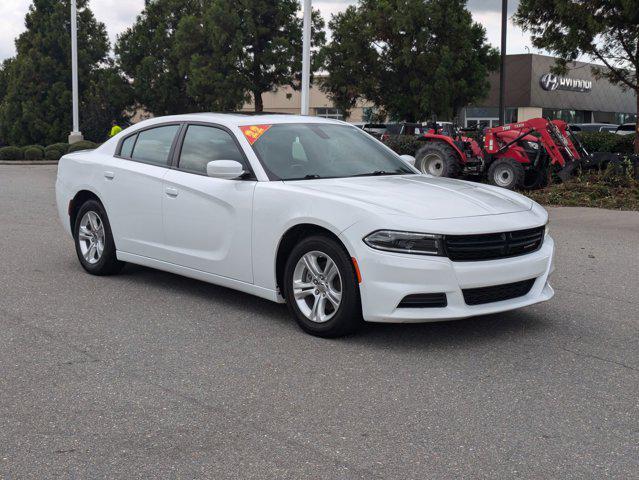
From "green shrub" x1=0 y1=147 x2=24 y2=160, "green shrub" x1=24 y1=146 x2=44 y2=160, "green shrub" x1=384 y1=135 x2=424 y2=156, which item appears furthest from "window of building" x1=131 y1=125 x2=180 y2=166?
"green shrub" x1=0 y1=147 x2=24 y2=160

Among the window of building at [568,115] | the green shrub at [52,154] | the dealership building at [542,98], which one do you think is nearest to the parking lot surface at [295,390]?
the green shrub at [52,154]

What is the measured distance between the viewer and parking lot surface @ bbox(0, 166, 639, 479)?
3822 millimetres

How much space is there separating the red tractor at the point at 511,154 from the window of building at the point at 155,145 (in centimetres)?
1094

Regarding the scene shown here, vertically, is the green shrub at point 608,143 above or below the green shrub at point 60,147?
above

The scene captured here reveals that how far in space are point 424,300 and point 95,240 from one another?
3882 mm

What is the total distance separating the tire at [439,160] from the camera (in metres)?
17.9

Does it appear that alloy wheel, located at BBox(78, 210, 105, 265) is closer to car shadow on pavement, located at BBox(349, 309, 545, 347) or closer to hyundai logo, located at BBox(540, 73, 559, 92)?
car shadow on pavement, located at BBox(349, 309, 545, 347)

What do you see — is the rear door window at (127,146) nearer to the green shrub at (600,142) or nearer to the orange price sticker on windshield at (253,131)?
the orange price sticker on windshield at (253,131)

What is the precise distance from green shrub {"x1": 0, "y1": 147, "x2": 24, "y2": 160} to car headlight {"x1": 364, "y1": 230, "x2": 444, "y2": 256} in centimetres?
3171

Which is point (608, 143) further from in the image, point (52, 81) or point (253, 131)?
point (52, 81)

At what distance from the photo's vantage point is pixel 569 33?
18.1 m

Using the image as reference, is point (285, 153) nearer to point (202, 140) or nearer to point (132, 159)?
point (202, 140)

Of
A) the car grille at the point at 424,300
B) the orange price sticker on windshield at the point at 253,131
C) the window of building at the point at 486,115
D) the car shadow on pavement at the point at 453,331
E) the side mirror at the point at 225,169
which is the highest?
the window of building at the point at 486,115

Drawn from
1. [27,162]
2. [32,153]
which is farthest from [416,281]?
[32,153]
